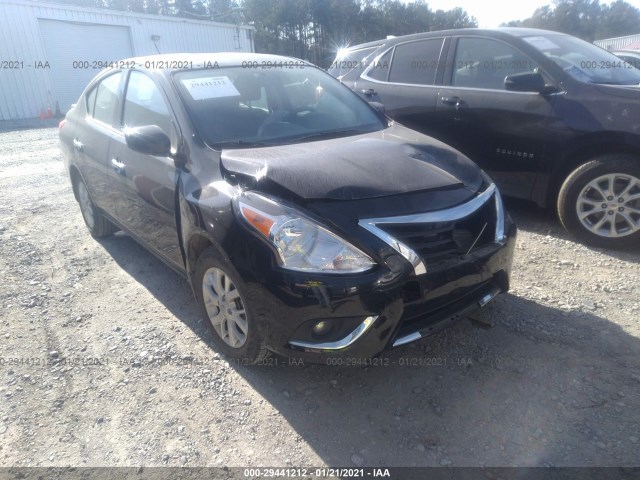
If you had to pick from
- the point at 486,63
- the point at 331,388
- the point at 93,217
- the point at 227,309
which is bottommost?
the point at 331,388

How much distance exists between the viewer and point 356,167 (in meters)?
2.59

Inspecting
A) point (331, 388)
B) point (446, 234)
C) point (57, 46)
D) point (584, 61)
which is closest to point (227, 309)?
Answer: point (331, 388)

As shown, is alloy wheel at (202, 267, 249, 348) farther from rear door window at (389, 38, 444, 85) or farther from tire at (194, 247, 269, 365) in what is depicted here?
rear door window at (389, 38, 444, 85)

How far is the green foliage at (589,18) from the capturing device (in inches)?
2331

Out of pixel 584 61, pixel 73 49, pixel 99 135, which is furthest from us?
pixel 73 49

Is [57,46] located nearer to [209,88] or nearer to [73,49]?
[73,49]

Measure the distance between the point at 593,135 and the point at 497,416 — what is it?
2623mm

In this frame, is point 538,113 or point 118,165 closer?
point 118,165

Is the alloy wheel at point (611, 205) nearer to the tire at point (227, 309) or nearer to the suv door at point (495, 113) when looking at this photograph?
the suv door at point (495, 113)

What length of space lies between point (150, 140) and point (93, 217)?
7.11ft

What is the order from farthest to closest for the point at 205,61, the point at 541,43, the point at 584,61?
the point at 541,43
the point at 584,61
the point at 205,61

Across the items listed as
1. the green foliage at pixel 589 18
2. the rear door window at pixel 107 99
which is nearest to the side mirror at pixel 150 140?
the rear door window at pixel 107 99

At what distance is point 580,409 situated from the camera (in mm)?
2328

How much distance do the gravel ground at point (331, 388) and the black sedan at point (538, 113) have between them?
1.84 ft
